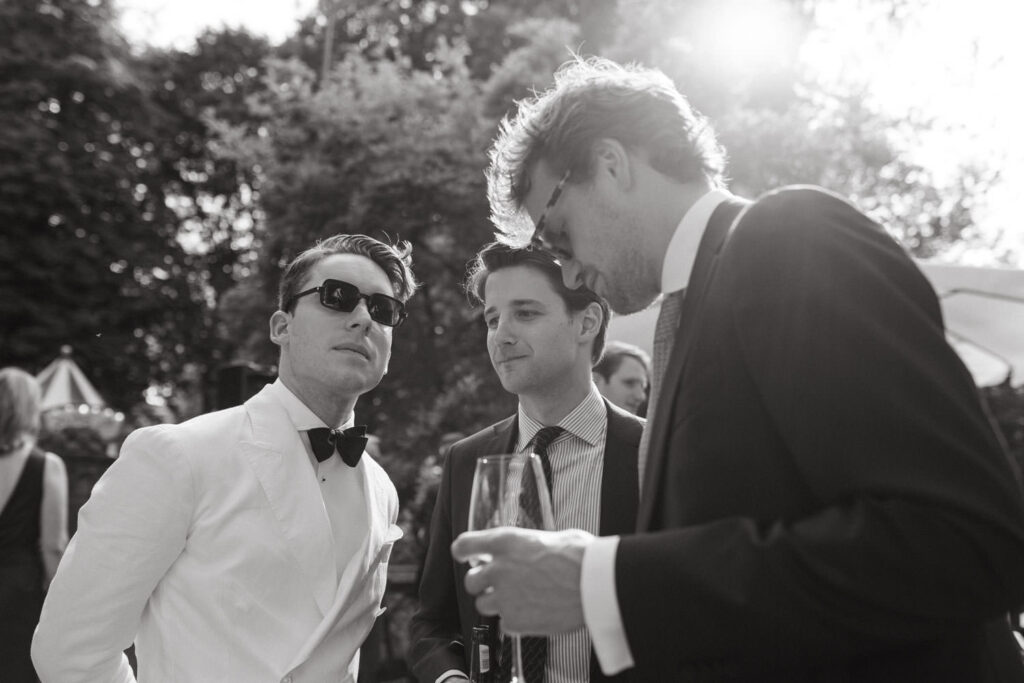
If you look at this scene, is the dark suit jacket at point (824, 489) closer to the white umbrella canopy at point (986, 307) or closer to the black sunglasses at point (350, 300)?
the black sunglasses at point (350, 300)

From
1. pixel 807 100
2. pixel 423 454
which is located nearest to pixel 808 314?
pixel 423 454

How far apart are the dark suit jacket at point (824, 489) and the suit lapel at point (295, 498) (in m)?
1.42

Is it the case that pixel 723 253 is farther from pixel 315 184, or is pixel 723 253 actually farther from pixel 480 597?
pixel 315 184

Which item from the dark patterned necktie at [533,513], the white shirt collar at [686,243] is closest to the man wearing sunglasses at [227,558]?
the dark patterned necktie at [533,513]

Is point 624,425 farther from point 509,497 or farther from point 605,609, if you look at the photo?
point 605,609

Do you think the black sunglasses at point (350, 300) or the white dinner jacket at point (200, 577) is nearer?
the white dinner jacket at point (200, 577)

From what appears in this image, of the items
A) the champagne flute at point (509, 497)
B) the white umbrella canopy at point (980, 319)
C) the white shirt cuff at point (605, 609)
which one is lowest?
the white shirt cuff at point (605, 609)

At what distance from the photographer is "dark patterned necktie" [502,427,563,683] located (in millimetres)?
1722

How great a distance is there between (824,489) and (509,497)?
0.56 metres

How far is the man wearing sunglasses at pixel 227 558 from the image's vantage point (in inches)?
102

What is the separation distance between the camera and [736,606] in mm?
1410

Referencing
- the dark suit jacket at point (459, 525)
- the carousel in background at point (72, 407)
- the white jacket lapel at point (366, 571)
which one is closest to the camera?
the white jacket lapel at point (366, 571)

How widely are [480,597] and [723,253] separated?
755 mm

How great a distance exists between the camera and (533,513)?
1.71m
